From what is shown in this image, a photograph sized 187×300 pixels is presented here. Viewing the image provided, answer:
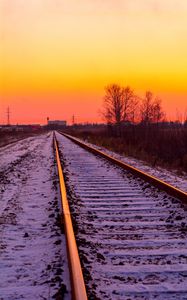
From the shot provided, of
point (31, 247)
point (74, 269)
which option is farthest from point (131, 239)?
point (74, 269)

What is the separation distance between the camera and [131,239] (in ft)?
18.7

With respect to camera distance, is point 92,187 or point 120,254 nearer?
point 120,254

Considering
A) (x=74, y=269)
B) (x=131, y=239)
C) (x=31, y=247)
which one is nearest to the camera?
(x=74, y=269)

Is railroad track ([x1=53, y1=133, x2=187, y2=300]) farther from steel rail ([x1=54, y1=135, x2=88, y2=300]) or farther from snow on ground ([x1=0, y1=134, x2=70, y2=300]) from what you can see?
Result: snow on ground ([x1=0, y1=134, x2=70, y2=300])

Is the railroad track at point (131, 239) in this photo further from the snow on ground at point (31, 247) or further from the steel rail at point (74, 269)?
the snow on ground at point (31, 247)

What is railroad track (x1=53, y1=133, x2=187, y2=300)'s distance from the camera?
13.3 ft

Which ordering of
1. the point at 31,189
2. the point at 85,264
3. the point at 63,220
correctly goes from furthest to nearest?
the point at 31,189 → the point at 63,220 → the point at 85,264

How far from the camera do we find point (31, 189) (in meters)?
10.6

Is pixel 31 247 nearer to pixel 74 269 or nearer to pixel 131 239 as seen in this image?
pixel 131 239

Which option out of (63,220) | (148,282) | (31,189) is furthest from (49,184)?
(148,282)

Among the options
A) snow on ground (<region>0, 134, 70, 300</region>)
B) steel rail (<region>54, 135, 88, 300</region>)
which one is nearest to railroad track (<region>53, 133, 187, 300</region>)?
steel rail (<region>54, 135, 88, 300</region>)

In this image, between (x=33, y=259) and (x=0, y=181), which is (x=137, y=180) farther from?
(x=33, y=259)

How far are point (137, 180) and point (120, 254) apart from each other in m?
6.80

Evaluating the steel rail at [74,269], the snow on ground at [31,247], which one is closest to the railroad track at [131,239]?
the steel rail at [74,269]
